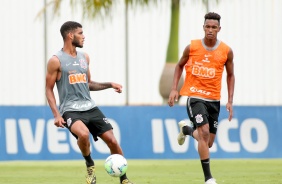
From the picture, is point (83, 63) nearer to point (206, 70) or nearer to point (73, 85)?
point (73, 85)

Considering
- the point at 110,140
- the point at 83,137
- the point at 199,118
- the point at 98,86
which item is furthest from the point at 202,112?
the point at 83,137

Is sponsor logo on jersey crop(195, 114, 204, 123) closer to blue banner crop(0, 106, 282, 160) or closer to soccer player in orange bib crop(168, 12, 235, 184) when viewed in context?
soccer player in orange bib crop(168, 12, 235, 184)

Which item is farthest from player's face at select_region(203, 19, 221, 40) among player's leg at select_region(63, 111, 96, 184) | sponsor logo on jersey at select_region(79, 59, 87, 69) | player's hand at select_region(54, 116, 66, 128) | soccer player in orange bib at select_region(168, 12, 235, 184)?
player's hand at select_region(54, 116, 66, 128)

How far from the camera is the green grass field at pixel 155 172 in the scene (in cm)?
1605

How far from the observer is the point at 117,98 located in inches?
1016

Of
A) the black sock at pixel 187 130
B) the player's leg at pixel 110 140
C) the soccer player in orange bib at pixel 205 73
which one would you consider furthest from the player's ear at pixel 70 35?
the black sock at pixel 187 130

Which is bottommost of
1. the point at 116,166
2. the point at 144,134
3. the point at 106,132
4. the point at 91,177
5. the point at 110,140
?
the point at 144,134

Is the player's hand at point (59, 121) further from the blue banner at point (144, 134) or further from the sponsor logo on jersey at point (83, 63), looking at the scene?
the blue banner at point (144, 134)

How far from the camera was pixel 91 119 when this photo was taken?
14172 mm

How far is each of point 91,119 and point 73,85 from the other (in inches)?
21.1

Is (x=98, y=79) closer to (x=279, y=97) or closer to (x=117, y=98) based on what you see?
(x=117, y=98)

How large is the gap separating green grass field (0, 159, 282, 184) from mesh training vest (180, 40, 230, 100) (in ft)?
5.12

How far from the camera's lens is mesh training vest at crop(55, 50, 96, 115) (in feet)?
46.5

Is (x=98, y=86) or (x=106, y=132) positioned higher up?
(x=98, y=86)
